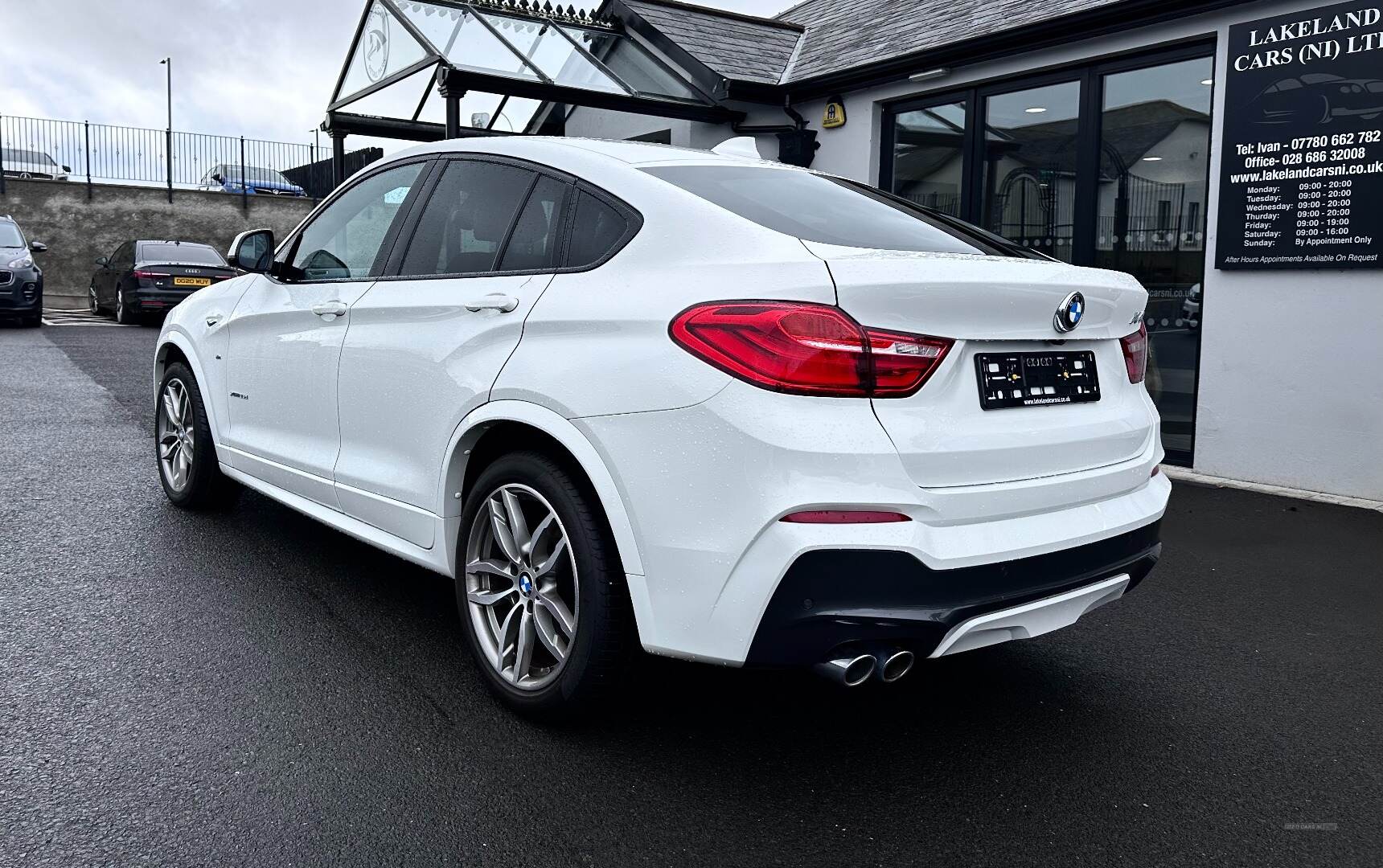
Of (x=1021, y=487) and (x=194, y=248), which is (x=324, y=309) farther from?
(x=194, y=248)

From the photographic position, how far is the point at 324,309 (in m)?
4.05

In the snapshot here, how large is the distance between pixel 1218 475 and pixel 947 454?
221 inches

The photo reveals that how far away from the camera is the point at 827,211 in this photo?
3.26 m

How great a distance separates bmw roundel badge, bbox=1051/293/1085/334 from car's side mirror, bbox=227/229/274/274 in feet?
10.5

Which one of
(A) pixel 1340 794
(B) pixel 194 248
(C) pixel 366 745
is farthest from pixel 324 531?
(B) pixel 194 248

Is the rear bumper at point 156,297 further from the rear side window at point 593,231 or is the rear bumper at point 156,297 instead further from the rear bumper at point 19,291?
the rear side window at point 593,231

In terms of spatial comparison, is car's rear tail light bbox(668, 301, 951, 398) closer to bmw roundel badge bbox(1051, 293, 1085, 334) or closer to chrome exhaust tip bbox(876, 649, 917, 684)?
bmw roundel badge bbox(1051, 293, 1085, 334)

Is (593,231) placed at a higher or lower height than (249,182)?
lower

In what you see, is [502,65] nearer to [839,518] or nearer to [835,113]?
[835,113]

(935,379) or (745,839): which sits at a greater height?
(935,379)

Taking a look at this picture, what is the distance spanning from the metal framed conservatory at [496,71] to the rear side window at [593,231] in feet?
24.5

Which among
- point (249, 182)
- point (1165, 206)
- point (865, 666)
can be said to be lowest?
point (865, 666)

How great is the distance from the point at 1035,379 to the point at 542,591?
1.41m

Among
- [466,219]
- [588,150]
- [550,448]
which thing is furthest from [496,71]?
[550,448]
